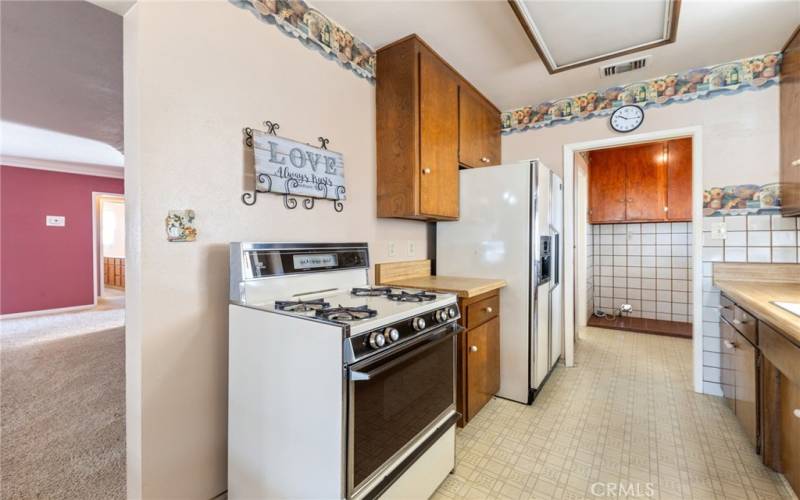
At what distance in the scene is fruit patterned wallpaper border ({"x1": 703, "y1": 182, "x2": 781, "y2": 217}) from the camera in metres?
2.28

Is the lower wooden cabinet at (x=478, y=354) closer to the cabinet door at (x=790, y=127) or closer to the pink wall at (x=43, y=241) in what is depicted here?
the cabinet door at (x=790, y=127)

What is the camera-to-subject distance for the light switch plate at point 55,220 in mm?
5057

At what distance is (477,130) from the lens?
2.82m

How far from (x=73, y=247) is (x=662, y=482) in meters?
7.38

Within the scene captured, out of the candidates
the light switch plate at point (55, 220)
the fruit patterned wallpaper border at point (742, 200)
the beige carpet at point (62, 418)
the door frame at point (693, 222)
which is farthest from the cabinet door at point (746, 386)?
the light switch plate at point (55, 220)

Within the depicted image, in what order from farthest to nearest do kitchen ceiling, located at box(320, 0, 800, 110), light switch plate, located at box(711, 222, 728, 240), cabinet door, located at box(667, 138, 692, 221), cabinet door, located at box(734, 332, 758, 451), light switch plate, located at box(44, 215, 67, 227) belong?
light switch plate, located at box(44, 215, 67, 227) → cabinet door, located at box(667, 138, 692, 221) → light switch plate, located at box(711, 222, 728, 240) → kitchen ceiling, located at box(320, 0, 800, 110) → cabinet door, located at box(734, 332, 758, 451)

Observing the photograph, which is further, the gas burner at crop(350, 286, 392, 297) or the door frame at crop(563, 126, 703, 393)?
the door frame at crop(563, 126, 703, 393)

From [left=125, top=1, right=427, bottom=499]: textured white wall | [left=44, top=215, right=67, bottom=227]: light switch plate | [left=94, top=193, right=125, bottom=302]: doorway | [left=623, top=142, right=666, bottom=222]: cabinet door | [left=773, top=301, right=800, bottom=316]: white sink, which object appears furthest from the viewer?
[left=94, top=193, right=125, bottom=302]: doorway

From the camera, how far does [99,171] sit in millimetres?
5539

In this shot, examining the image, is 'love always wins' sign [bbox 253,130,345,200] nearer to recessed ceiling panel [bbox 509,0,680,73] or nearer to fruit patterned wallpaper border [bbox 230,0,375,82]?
fruit patterned wallpaper border [bbox 230,0,375,82]

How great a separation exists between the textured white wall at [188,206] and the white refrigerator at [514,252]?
129 centimetres

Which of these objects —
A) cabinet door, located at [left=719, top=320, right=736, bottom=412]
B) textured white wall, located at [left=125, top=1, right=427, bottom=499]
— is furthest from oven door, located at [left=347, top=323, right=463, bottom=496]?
cabinet door, located at [left=719, top=320, right=736, bottom=412]

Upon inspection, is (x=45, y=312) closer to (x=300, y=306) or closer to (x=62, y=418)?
(x=62, y=418)

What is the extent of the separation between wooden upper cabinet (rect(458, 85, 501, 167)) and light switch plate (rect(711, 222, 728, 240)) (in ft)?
5.49
